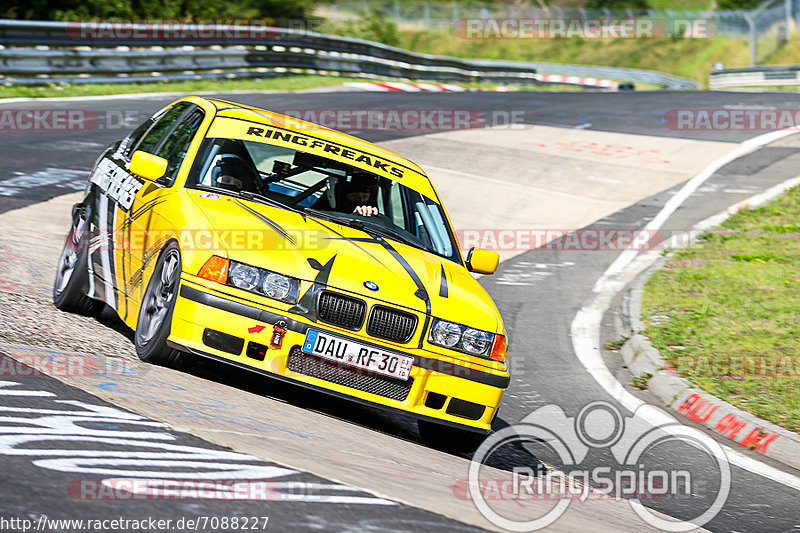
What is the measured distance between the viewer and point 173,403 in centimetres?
518

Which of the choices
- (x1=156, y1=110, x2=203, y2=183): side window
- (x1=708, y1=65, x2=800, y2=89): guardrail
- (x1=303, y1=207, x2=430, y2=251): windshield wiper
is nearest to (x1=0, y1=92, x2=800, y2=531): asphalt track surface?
(x1=303, y1=207, x2=430, y2=251): windshield wiper

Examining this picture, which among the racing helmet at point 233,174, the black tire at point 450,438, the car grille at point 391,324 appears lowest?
the black tire at point 450,438

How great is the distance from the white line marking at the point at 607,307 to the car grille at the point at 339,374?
254cm

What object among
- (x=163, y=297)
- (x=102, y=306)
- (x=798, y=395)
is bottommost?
(x=798, y=395)

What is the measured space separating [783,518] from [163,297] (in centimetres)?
360

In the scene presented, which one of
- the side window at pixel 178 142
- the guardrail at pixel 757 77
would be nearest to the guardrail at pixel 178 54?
the guardrail at pixel 757 77

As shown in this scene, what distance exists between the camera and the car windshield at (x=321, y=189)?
669 cm

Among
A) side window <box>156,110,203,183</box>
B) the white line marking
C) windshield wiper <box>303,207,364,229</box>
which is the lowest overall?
the white line marking

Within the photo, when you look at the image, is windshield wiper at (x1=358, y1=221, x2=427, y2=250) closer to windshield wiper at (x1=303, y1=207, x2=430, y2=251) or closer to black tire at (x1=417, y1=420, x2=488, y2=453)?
windshield wiper at (x1=303, y1=207, x2=430, y2=251)

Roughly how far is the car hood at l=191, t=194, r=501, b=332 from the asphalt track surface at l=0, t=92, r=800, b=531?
851mm

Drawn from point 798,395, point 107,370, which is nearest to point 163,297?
point 107,370

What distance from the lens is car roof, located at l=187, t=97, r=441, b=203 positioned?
704 cm

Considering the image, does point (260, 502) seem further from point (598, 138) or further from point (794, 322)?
point (598, 138)

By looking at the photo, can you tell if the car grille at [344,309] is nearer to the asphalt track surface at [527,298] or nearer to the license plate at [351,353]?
the license plate at [351,353]
